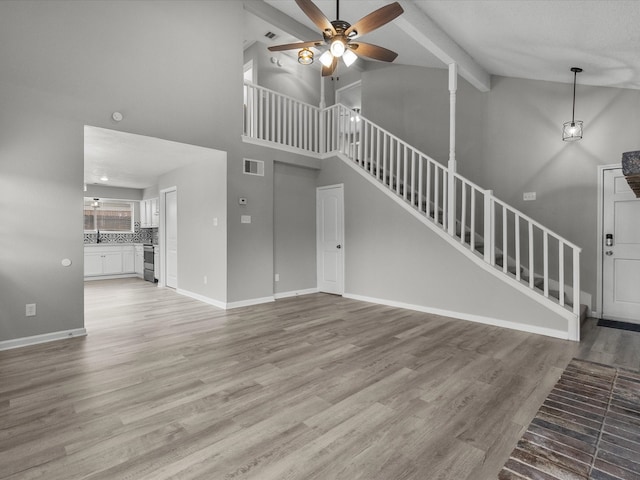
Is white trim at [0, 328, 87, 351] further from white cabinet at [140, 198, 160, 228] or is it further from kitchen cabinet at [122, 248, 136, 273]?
kitchen cabinet at [122, 248, 136, 273]

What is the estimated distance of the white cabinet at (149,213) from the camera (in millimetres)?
8258

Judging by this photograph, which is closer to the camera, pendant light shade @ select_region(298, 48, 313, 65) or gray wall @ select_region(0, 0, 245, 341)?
gray wall @ select_region(0, 0, 245, 341)

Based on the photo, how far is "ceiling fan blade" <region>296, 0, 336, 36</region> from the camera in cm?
286

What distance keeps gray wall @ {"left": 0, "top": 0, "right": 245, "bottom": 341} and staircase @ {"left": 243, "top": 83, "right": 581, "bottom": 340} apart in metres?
1.47

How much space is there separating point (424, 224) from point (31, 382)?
4723 mm

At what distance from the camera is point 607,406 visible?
226 centimetres

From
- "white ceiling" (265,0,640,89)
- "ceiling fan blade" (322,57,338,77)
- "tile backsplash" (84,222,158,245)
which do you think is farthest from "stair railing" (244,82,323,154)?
"tile backsplash" (84,222,158,245)

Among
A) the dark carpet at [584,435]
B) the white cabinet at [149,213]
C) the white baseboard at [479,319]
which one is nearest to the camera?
the dark carpet at [584,435]

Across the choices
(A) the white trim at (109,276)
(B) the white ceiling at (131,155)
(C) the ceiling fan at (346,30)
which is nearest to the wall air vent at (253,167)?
(B) the white ceiling at (131,155)

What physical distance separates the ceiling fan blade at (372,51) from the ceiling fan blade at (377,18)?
0.20 meters

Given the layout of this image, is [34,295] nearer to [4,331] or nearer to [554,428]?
[4,331]

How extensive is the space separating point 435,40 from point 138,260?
8750mm

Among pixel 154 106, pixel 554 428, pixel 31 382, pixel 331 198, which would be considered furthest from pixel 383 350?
pixel 154 106

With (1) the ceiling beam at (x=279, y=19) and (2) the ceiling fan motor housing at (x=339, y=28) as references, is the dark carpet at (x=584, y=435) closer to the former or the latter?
(2) the ceiling fan motor housing at (x=339, y=28)
